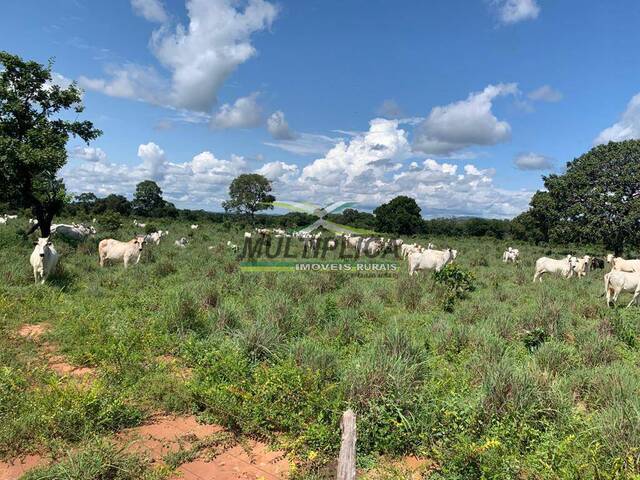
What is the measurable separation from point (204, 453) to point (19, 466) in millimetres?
1803

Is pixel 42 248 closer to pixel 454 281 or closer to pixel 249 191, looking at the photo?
pixel 454 281

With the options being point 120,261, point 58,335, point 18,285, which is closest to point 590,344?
point 58,335

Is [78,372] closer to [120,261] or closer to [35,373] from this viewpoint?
[35,373]

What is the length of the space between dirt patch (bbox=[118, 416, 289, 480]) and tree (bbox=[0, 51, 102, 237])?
14725mm

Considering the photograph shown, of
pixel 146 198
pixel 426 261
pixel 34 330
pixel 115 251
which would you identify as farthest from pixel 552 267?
pixel 146 198

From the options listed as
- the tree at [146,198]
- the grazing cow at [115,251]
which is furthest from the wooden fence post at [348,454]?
the tree at [146,198]

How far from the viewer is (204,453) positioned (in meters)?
4.50

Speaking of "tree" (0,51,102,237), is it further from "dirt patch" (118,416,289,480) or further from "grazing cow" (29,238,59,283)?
"dirt patch" (118,416,289,480)

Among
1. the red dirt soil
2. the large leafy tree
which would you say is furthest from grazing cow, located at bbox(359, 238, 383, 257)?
the red dirt soil

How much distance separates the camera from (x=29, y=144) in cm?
1584

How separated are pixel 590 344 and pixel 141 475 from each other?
24.0 ft

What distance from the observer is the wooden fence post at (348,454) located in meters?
3.26

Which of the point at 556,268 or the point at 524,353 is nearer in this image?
the point at 524,353

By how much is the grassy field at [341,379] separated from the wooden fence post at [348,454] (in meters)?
0.96
